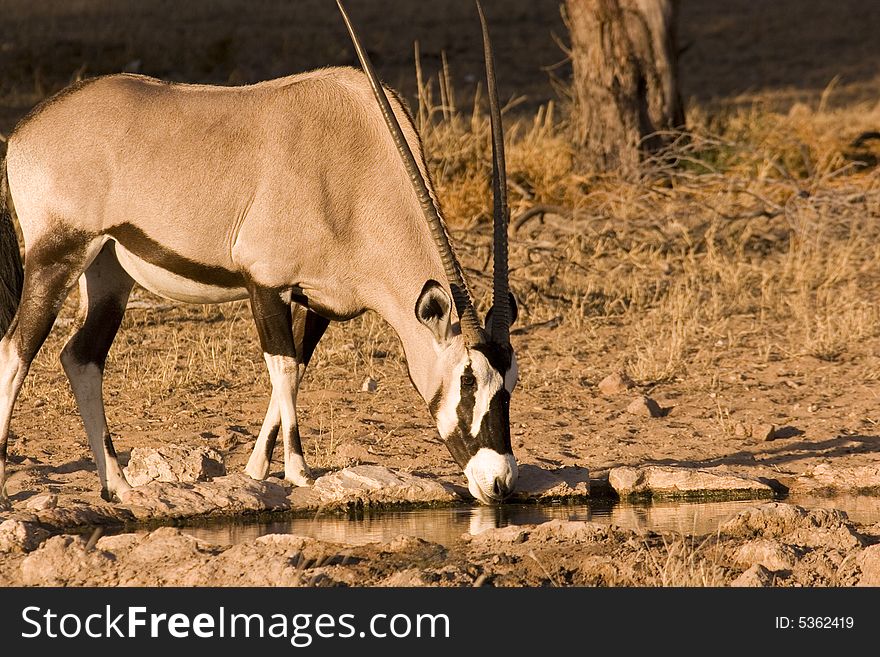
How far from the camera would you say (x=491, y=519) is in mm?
5848

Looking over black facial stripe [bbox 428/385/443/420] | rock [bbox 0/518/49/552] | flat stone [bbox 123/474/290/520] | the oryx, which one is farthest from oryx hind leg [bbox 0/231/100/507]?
black facial stripe [bbox 428/385/443/420]

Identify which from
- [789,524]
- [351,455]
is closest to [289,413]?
[351,455]

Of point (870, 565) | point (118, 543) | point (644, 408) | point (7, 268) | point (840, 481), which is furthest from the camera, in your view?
point (644, 408)

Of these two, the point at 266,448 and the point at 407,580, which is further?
the point at 266,448

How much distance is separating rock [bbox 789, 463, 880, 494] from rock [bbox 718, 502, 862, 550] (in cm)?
83

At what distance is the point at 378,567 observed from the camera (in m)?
4.91

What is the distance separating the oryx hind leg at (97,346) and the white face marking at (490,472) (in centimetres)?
153

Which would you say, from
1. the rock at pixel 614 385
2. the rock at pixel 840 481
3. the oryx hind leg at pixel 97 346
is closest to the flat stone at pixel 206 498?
the oryx hind leg at pixel 97 346

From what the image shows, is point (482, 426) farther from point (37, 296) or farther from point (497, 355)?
point (37, 296)

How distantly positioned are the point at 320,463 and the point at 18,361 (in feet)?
4.83

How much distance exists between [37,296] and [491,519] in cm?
202

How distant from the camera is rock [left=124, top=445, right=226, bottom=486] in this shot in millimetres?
6336

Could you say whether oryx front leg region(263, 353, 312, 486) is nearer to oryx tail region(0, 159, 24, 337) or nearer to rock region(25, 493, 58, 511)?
rock region(25, 493, 58, 511)

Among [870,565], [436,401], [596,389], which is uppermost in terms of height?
[436,401]
